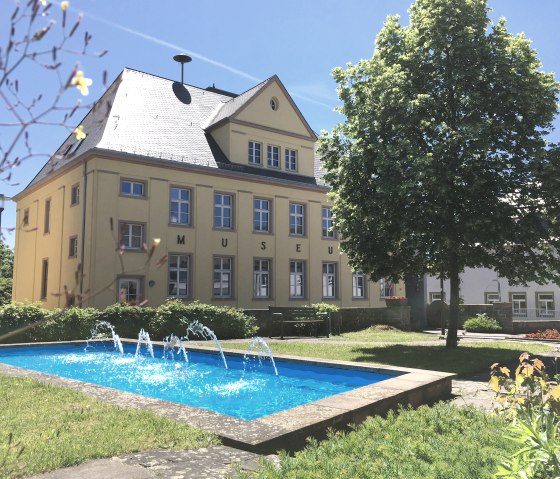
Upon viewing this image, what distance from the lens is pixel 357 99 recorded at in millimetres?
16750

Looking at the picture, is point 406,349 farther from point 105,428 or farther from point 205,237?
point 205,237

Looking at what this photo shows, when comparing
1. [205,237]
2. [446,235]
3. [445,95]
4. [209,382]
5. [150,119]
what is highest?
[150,119]

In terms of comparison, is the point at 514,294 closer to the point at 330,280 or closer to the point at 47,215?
the point at 330,280

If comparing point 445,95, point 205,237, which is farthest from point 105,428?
point 205,237

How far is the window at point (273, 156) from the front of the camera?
32.2 m

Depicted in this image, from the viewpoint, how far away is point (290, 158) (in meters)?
33.2

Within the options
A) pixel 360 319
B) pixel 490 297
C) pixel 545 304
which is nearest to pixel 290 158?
pixel 360 319

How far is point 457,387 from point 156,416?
643 cm

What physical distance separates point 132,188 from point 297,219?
1100 cm

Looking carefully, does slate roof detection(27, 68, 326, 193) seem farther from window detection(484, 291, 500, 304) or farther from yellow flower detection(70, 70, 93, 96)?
window detection(484, 291, 500, 304)

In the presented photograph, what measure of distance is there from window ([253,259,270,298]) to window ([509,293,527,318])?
2738cm

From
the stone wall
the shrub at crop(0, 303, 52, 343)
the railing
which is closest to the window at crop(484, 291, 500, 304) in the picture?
the railing

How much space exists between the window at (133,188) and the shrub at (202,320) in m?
6.84

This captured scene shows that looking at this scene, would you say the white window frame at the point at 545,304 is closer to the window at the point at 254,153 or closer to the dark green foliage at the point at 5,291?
the window at the point at 254,153
